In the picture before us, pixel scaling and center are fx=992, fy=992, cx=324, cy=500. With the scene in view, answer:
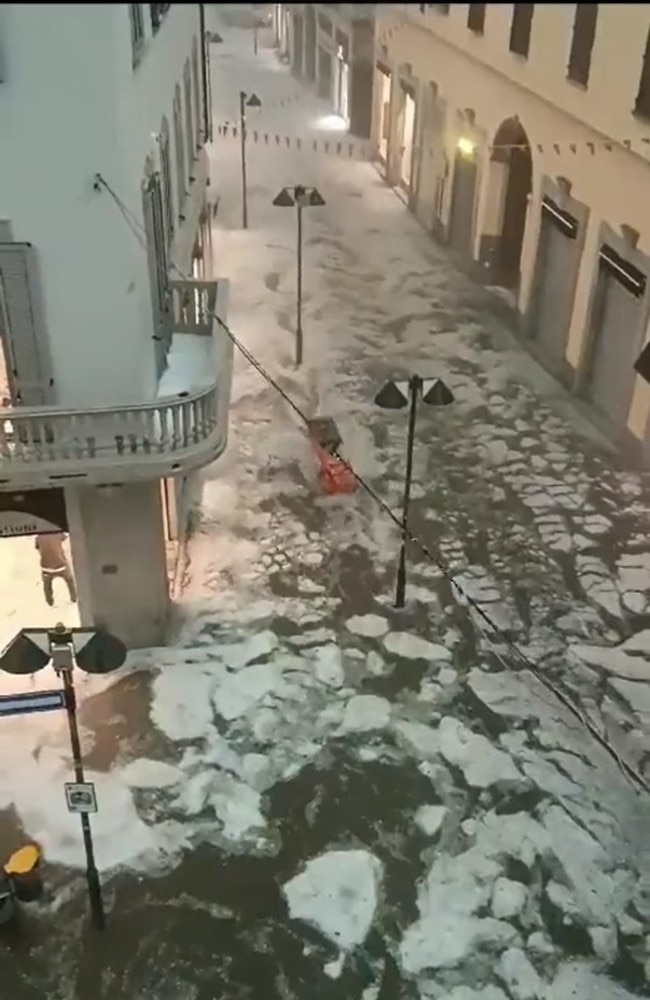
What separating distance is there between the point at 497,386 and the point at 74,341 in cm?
1102

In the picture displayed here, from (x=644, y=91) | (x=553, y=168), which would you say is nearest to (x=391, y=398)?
(x=644, y=91)

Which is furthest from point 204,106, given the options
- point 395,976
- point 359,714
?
point 395,976

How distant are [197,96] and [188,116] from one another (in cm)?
214

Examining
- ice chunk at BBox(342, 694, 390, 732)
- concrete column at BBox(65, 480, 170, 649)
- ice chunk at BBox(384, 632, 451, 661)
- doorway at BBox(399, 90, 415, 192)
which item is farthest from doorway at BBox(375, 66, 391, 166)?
ice chunk at BBox(342, 694, 390, 732)

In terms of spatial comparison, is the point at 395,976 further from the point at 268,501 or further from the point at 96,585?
the point at 268,501

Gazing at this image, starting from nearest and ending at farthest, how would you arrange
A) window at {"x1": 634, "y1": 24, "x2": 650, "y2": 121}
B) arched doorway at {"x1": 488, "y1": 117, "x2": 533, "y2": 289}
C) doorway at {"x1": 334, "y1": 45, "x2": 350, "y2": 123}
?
window at {"x1": 634, "y1": 24, "x2": 650, "y2": 121}
arched doorway at {"x1": 488, "y1": 117, "x2": 533, "y2": 289}
doorway at {"x1": 334, "y1": 45, "x2": 350, "y2": 123}

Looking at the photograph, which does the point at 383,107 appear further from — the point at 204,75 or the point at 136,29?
the point at 136,29

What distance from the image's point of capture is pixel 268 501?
15109 millimetres

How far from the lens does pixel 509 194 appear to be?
878 inches

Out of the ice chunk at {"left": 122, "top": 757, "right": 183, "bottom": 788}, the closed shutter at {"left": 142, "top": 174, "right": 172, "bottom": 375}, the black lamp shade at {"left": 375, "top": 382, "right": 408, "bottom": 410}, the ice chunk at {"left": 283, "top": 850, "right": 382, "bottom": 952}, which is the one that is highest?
the closed shutter at {"left": 142, "top": 174, "right": 172, "bottom": 375}

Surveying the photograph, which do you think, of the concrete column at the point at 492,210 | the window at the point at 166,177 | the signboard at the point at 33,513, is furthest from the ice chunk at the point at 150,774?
the concrete column at the point at 492,210

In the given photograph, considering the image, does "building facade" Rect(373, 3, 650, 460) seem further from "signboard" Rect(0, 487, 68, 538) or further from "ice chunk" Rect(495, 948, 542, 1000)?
"ice chunk" Rect(495, 948, 542, 1000)

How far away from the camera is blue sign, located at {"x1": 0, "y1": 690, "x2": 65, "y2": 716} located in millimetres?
7672

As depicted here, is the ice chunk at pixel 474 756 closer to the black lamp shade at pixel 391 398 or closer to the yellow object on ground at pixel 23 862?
the black lamp shade at pixel 391 398
